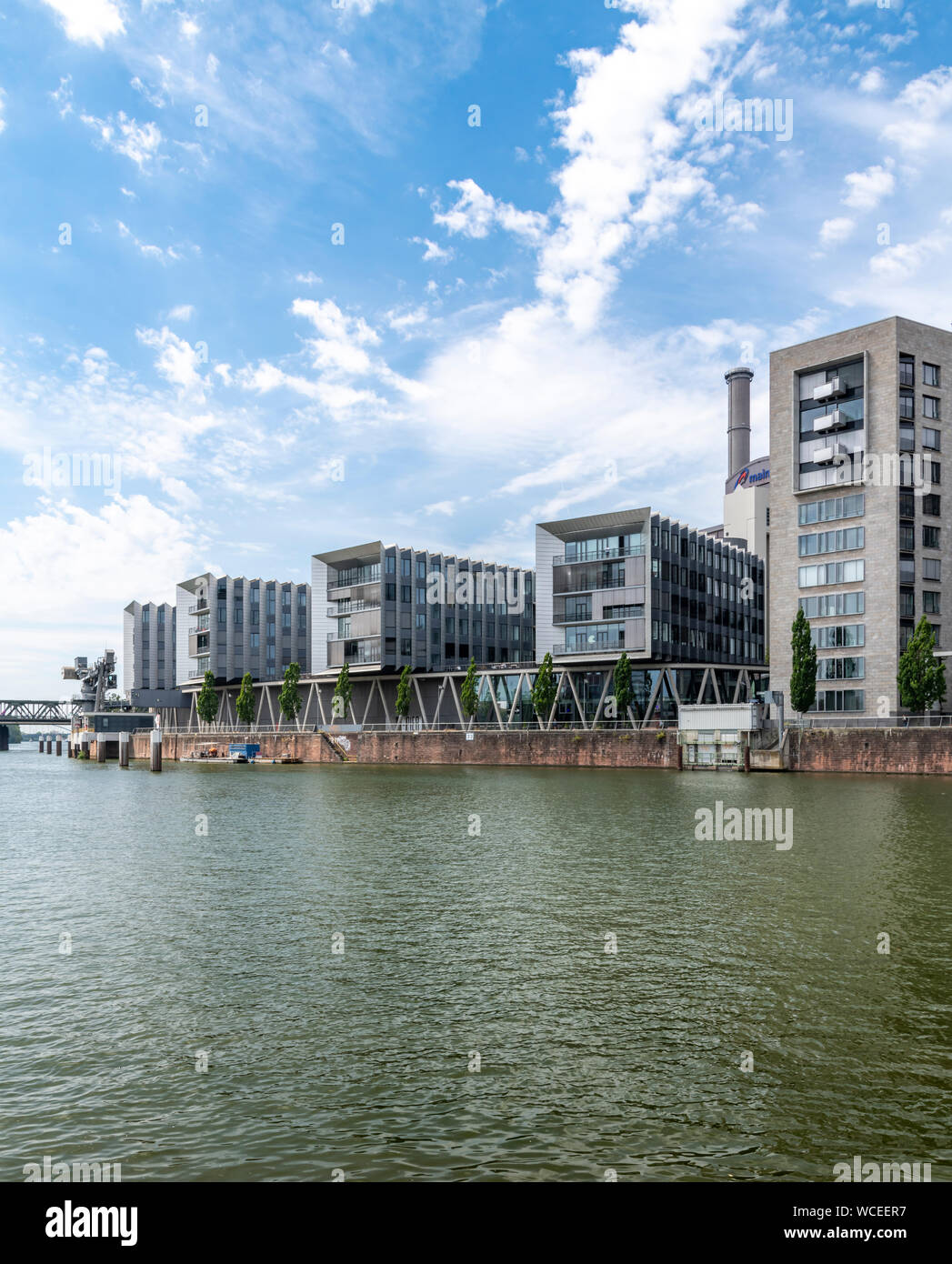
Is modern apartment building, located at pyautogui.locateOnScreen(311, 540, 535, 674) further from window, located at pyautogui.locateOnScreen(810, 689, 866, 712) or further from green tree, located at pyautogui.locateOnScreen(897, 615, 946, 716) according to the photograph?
green tree, located at pyautogui.locateOnScreen(897, 615, 946, 716)

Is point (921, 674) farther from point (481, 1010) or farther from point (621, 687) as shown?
point (481, 1010)

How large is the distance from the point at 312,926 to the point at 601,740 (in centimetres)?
7759

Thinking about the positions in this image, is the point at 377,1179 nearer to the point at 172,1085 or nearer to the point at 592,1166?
the point at 592,1166

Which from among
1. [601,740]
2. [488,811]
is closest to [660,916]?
[488,811]

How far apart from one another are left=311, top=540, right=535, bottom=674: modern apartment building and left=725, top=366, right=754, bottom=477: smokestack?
139 feet

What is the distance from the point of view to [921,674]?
88.0 m

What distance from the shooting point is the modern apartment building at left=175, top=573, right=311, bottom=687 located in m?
169

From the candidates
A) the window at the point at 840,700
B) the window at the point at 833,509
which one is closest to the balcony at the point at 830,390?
the window at the point at 833,509

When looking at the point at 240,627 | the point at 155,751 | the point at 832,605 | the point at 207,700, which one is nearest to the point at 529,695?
the point at 832,605

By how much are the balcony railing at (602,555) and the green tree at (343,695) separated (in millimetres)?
34561

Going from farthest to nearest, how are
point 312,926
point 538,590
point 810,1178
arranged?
point 538,590 → point 312,926 → point 810,1178

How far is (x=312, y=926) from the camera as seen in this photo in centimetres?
2484

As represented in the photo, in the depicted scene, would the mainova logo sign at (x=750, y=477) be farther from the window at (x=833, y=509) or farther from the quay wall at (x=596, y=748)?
the quay wall at (x=596, y=748)

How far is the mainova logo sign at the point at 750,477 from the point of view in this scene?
152250mm
